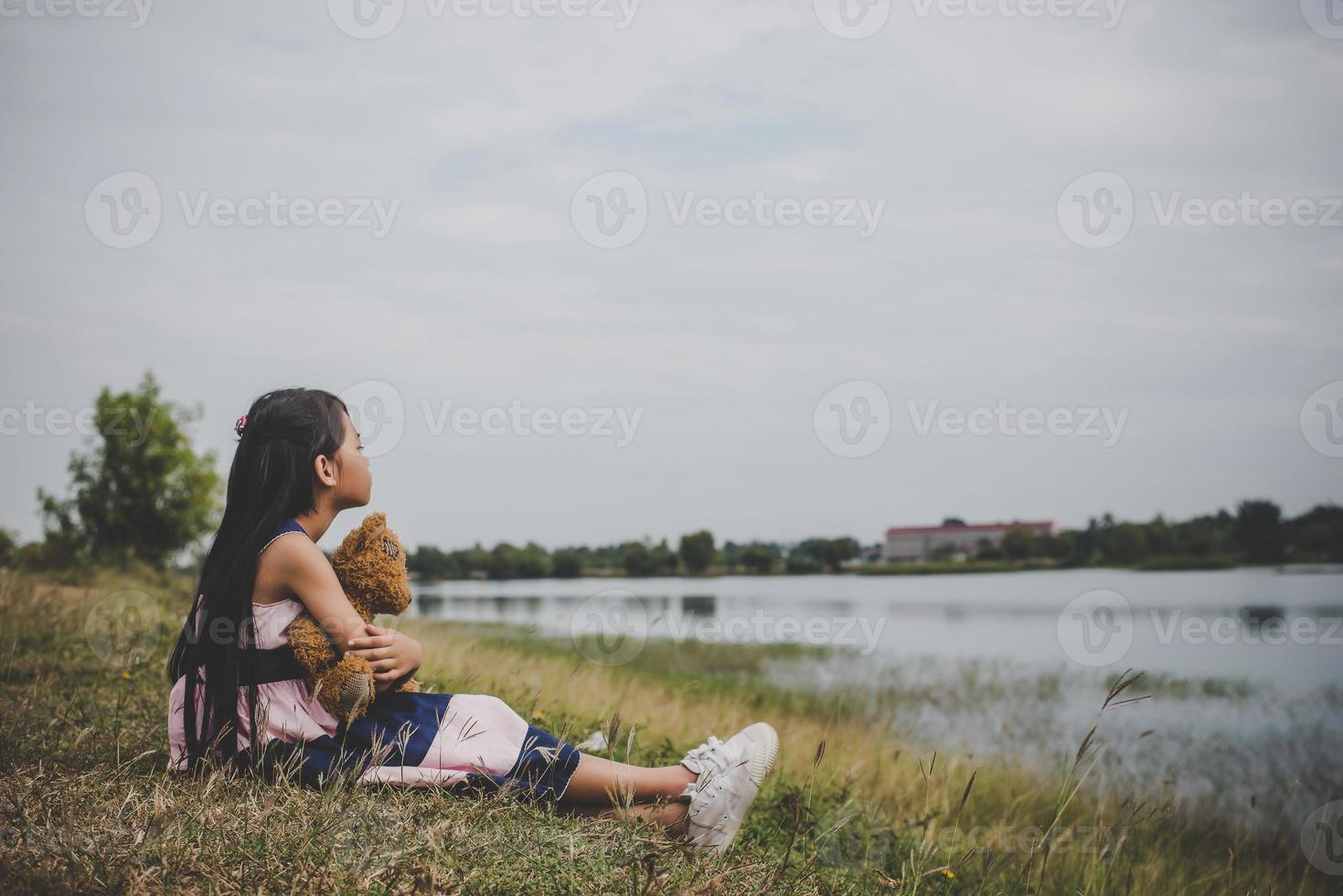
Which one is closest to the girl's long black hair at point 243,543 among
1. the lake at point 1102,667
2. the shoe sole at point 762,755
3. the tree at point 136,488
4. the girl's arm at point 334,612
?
the girl's arm at point 334,612

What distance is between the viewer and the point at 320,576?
10.3 ft

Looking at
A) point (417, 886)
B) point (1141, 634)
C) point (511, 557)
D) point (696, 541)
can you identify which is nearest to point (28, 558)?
point (417, 886)

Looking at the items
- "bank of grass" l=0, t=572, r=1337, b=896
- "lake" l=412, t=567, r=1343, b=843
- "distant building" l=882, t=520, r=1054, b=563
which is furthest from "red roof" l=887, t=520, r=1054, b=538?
"bank of grass" l=0, t=572, r=1337, b=896

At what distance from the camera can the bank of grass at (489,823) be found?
7.87ft

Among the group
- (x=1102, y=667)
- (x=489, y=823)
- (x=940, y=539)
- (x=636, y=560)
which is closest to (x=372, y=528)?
(x=489, y=823)

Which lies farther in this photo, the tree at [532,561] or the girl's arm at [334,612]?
the tree at [532,561]

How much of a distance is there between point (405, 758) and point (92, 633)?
5267mm

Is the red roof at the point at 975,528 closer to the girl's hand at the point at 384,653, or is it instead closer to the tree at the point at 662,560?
the tree at the point at 662,560

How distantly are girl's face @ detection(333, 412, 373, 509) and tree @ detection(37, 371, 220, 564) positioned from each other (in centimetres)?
2651

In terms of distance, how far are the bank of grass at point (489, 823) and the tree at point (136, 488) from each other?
66.3 ft

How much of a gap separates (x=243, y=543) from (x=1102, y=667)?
17639 millimetres

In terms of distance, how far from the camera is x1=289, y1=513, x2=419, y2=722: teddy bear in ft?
10.1

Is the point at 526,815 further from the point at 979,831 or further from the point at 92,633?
the point at 92,633

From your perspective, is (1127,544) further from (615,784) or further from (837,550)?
(615,784)
